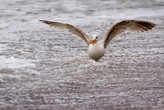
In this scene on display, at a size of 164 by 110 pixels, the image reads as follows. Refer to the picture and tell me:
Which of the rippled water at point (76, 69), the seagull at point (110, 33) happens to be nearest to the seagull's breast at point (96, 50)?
the seagull at point (110, 33)

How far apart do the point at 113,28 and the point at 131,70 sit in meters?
0.85

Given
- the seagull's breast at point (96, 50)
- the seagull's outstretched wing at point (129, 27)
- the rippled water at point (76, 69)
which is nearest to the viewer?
the rippled water at point (76, 69)

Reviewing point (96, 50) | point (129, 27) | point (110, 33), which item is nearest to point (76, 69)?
point (96, 50)

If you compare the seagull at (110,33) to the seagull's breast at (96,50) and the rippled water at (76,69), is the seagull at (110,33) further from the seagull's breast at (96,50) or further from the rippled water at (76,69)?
the rippled water at (76,69)

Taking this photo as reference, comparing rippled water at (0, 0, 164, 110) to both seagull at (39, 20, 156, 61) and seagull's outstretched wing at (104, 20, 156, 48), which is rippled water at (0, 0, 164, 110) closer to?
seagull at (39, 20, 156, 61)

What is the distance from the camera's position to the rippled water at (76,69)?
4559 millimetres

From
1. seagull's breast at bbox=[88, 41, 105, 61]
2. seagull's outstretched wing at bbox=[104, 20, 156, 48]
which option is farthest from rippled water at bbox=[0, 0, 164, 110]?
seagull's outstretched wing at bbox=[104, 20, 156, 48]

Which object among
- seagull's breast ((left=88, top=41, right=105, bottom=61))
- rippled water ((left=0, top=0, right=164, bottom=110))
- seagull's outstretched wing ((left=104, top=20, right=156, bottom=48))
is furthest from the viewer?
seagull's outstretched wing ((left=104, top=20, right=156, bottom=48))

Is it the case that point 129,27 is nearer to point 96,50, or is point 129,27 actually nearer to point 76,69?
point 96,50

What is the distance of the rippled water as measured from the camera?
15.0 ft

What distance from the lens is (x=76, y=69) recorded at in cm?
591

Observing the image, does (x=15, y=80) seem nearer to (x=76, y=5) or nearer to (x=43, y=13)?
(x=43, y=13)

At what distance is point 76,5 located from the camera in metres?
12.7

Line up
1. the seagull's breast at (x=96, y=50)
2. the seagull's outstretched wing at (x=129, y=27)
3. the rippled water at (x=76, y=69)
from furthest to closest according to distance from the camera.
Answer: the seagull's outstretched wing at (x=129, y=27) < the seagull's breast at (x=96, y=50) < the rippled water at (x=76, y=69)
